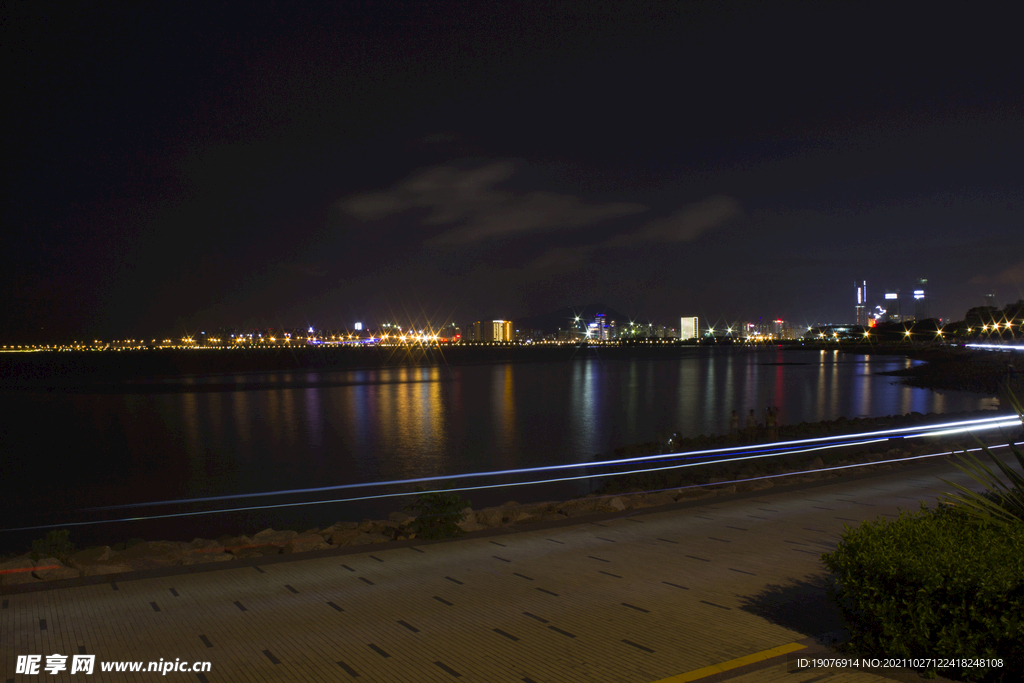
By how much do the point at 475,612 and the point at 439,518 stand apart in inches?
102

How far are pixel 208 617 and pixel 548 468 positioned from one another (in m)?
14.0

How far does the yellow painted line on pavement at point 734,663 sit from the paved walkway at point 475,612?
47mm

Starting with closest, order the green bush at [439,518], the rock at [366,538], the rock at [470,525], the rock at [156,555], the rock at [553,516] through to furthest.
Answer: the rock at [156,555] → the green bush at [439,518] → the rock at [366,538] → the rock at [470,525] → the rock at [553,516]

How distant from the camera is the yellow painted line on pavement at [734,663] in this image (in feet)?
12.5

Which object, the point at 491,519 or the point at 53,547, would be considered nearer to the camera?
the point at 53,547

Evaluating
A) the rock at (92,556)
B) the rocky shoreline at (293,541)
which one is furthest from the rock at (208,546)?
the rock at (92,556)

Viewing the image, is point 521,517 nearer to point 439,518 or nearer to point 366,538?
point 439,518

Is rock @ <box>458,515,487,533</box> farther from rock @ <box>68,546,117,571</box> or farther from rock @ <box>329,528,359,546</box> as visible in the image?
rock @ <box>68,546,117,571</box>

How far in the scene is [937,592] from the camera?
136 inches

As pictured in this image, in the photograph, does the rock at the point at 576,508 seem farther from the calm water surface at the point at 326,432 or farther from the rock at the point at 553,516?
the calm water surface at the point at 326,432

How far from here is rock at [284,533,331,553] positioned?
7.51 metres

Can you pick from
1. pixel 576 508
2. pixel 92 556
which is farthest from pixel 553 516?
pixel 92 556

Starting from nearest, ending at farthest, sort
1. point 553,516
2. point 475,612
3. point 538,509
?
point 475,612, point 553,516, point 538,509

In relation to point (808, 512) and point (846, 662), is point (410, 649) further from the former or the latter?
point (808, 512)
